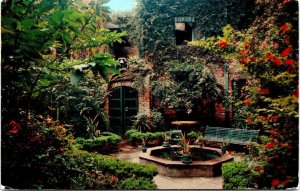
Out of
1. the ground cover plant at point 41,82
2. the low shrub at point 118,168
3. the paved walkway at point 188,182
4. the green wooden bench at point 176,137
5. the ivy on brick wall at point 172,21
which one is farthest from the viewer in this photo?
the ivy on brick wall at point 172,21

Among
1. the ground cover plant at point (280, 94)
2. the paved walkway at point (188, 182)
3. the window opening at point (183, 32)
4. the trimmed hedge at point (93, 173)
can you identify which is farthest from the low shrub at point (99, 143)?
the ground cover plant at point (280, 94)

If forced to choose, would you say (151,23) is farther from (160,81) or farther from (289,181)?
(289,181)

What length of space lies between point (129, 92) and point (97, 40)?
21.1 ft

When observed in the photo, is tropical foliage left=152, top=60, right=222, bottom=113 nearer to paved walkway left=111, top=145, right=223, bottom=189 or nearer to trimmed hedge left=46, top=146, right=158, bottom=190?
paved walkway left=111, top=145, right=223, bottom=189

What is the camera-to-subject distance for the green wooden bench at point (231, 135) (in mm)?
7952

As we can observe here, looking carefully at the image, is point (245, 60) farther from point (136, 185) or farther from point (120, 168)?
point (120, 168)

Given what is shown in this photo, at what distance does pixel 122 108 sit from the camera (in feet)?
35.1

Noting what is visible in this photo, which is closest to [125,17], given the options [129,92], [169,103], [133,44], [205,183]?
[133,44]

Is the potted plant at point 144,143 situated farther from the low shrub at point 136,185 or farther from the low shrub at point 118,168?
the low shrub at point 136,185

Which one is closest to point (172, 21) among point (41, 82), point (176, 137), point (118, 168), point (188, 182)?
point (176, 137)

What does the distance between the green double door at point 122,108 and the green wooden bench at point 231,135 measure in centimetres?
318

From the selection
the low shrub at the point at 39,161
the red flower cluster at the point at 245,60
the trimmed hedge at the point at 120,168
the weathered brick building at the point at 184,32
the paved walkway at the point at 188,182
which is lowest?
the paved walkway at the point at 188,182

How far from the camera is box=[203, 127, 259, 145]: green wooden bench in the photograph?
7952 mm

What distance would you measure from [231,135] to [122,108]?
4.35 meters
